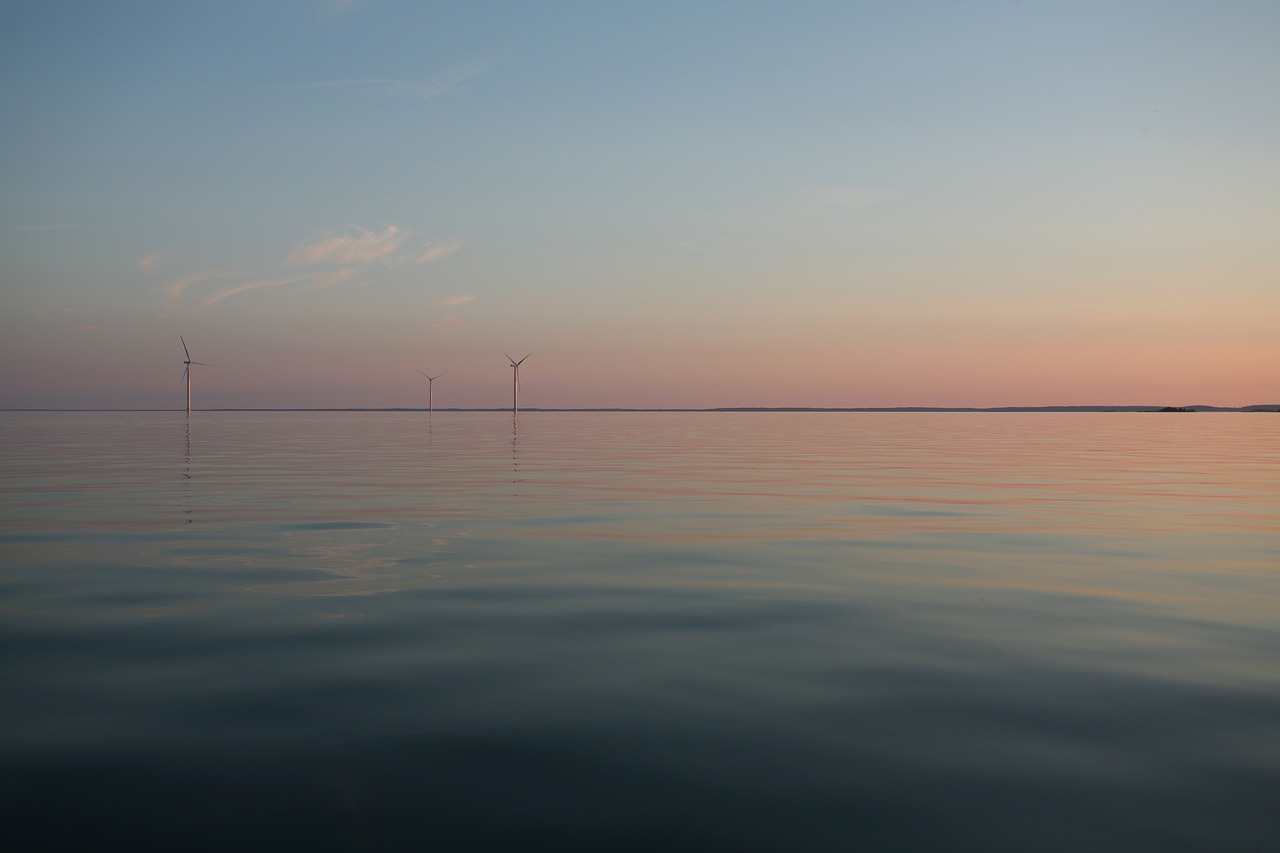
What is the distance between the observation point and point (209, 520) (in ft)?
64.1

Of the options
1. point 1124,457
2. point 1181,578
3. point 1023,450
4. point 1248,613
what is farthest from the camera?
point 1023,450

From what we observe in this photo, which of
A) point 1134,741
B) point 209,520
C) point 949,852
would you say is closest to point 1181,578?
point 1134,741

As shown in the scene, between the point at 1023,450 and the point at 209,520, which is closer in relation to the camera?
the point at 209,520

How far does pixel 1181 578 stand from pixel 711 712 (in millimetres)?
9328

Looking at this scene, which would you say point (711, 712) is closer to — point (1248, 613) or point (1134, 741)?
point (1134, 741)

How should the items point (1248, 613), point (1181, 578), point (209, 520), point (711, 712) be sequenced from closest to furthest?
point (711, 712) → point (1248, 613) → point (1181, 578) → point (209, 520)

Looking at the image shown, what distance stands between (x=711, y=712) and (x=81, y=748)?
4504 millimetres

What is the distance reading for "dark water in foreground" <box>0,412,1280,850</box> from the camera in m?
5.41

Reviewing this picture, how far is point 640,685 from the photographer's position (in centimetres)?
800

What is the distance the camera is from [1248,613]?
1094cm

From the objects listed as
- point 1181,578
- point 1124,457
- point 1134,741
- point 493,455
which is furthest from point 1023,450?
point 1134,741

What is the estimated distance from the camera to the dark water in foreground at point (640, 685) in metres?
5.41

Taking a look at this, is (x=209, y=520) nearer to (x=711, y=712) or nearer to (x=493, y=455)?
(x=711, y=712)

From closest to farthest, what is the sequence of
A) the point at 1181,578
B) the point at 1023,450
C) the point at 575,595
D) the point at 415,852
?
the point at 415,852 < the point at 575,595 < the point at 1181,578 < the point at 1023,450
